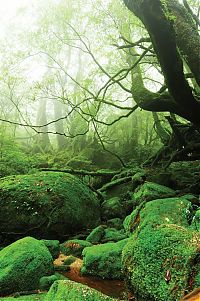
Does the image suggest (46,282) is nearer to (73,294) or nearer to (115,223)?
(73,294)

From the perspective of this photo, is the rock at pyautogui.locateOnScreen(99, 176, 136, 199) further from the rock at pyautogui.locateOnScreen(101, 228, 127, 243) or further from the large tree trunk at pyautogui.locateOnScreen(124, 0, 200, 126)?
the large tree trunk at pyautogui.locateOnScreen(124, 0, 200, 126)

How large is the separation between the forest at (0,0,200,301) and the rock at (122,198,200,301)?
13 millimetres

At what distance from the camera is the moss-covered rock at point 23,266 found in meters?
4.79

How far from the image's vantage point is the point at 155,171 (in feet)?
30.8

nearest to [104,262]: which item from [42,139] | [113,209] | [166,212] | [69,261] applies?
[69,261]

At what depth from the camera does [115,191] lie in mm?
10258

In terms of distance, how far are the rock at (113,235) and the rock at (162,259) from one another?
91.7 inches

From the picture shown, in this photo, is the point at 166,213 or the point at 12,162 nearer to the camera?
the point at 166,213

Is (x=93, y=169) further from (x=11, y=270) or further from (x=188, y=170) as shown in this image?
(x=11, y=270)

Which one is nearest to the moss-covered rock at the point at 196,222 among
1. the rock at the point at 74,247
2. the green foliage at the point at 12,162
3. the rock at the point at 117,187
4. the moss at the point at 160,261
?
the moss at the point at 160,261

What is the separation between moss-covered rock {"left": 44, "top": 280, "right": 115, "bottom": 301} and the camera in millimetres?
2955

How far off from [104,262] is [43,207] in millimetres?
3018

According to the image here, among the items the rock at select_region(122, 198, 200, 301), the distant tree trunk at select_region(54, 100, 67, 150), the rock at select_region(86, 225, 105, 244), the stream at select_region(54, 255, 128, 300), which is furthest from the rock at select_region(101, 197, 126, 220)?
the distant tree trunk at select_region(54, 100, 67, 150)

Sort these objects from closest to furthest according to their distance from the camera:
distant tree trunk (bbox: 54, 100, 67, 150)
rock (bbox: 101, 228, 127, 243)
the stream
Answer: the stream, rock (bbox: 101, 228, 127, 243), distant tree trunk (bbox: 54, 100, 67, 150)
